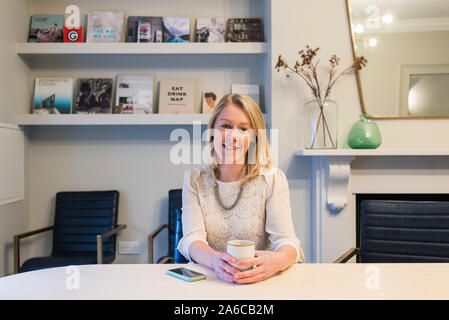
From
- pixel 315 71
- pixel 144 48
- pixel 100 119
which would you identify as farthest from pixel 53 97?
pixel 315 71

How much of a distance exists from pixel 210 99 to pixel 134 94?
0.58m

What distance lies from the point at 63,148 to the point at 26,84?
0.55 m

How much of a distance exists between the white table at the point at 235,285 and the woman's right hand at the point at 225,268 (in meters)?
0.02

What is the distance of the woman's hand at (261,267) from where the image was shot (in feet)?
3.31

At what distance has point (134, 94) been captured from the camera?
2820 mm

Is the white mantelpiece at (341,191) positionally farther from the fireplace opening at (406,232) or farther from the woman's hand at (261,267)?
the woman's hand at (261,267)

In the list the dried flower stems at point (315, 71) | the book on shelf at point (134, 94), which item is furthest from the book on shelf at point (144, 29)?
the dried flower stems at point (315, 71)

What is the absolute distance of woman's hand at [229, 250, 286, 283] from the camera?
1.01 metres

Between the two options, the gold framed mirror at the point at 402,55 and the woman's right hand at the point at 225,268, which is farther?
the gold framed mirror at the point at 402,55

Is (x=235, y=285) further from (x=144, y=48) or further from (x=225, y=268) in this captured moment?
(x=144, y=48)
